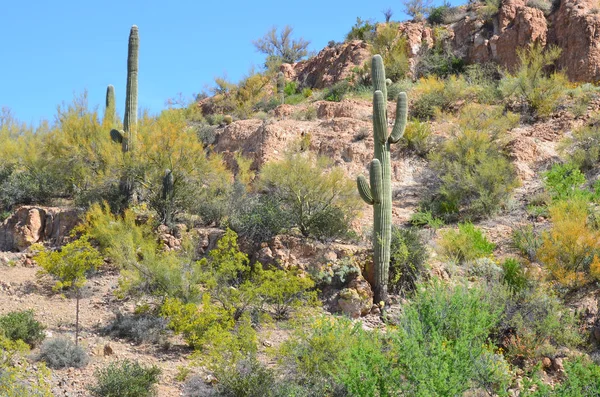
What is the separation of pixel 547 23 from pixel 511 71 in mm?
2287

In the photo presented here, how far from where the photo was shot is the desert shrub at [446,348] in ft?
26.4

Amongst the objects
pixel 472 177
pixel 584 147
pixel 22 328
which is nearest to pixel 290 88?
pixel 472 177

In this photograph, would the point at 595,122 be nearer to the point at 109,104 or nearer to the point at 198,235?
the point at 198,235

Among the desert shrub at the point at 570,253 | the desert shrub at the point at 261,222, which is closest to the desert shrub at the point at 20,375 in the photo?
the desert shrub at the point at 261,222

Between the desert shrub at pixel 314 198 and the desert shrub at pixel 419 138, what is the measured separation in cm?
538

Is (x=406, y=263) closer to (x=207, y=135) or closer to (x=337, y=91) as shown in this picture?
(x=207, y=135)

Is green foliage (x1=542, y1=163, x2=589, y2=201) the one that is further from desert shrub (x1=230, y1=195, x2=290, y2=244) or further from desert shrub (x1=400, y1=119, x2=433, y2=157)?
desert shrub (x1=230, y1=195, x2=290, y2=244)

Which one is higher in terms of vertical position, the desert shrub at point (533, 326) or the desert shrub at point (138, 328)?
the desert shrub at point (533, 326)

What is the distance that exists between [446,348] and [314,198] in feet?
20.2

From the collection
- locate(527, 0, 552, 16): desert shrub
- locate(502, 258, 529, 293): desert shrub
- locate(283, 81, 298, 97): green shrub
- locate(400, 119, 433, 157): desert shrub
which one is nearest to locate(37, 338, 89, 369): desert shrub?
locate(502, 258, 529, 293): desert shrub

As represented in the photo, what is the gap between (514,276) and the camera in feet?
40.8

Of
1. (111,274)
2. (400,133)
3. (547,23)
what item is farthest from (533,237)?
(547,23)

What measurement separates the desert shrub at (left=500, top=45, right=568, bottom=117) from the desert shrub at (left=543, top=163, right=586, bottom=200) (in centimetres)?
440

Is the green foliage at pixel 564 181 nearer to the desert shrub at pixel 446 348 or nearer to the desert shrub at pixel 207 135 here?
the desert shrub at pixel 446 348
